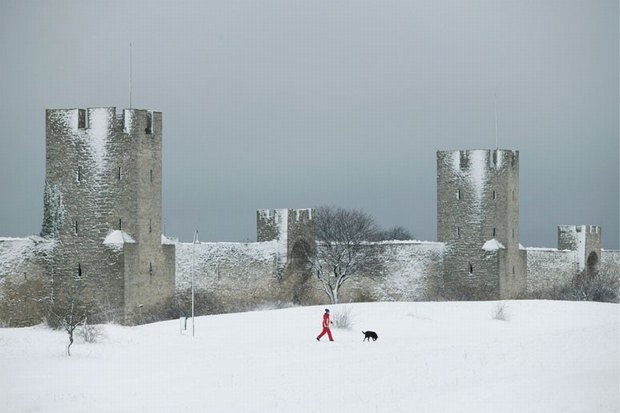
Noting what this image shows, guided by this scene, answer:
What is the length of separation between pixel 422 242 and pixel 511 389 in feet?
86.4

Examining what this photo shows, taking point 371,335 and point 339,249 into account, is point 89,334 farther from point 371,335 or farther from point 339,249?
point 339,249

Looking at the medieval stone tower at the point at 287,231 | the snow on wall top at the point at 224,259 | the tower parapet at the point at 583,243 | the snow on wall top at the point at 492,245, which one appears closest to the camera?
the snow on wall top at the point at 224,259

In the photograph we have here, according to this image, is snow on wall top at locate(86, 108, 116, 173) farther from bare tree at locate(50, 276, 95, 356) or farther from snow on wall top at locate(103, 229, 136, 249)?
bare tree at locate(50, 276, 95, 356)

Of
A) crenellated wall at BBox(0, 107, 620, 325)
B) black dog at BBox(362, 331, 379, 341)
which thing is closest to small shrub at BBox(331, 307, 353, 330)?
black dog at BBox(362, 331, 379, 341)

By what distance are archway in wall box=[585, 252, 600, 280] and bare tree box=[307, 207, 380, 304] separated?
34.7ft

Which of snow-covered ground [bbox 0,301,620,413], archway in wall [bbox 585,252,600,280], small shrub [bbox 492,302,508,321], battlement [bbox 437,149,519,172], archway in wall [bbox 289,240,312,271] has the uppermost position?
battlement [bbox 437,149,519,172]

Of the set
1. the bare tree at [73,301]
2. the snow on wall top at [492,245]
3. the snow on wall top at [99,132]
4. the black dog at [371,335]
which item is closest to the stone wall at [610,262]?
the snow on wall top at [492,245]

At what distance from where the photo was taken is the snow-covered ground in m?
27.5

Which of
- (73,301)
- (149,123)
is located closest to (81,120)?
(149,123)

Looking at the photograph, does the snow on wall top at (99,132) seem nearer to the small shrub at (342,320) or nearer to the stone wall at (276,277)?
the stone wall at (276,277)

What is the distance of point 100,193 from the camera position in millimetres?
44312

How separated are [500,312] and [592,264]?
20505 millimetres

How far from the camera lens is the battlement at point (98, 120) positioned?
44.4m

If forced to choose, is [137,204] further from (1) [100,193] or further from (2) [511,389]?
(2) [511,389]
